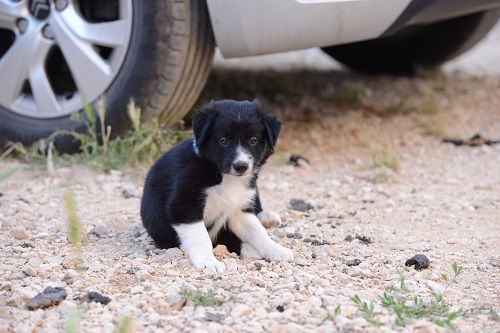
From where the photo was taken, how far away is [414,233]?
4457 millimetres

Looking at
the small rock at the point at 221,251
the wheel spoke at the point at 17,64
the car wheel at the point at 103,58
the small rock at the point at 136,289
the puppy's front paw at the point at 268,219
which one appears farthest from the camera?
the wheel spoke at the point at 17,64

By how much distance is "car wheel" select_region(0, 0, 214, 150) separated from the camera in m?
5.10

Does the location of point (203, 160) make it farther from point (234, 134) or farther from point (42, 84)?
point (42, 84)

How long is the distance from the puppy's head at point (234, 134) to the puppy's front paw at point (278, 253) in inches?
14.2

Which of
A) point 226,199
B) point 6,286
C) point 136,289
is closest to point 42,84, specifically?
point 226,199

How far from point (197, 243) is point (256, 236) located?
13.9 inches

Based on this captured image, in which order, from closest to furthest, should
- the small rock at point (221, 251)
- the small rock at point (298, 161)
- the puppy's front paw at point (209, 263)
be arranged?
1. the puppy's front paw at point (209, 263)
2. the small rock at point (221, 251)
3. the small rock at point (298, 161)

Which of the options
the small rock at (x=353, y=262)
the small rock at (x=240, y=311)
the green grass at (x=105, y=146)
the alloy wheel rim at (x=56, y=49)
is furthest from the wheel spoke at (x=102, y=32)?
the small rock at (x=240, y=311)

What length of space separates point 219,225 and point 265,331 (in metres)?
1.16

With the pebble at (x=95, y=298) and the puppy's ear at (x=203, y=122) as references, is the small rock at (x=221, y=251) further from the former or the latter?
the pebble at (x=95, y=298)

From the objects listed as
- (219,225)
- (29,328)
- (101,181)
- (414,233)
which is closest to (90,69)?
(101,181)

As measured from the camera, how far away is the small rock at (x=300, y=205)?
4.86 m

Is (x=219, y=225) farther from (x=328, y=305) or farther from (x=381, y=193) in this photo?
(x=381, y=193)

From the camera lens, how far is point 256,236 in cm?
399
